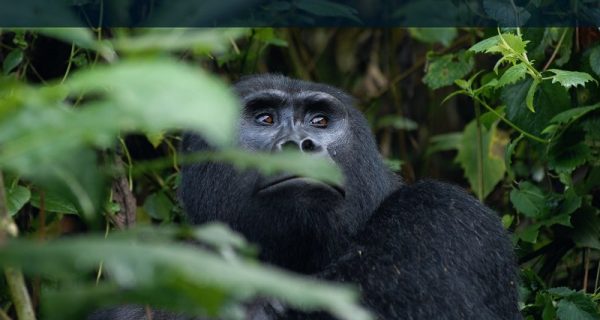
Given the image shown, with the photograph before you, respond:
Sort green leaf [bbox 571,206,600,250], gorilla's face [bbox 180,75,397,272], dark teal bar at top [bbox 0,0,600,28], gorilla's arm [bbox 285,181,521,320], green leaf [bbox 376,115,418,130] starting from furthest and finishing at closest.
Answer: green leaf [bbox 376,115,418,130] → green leaf [bbox 571,206,600,250] → dark teal bar at top [bbox 0,0,600,28] → gorilla's face [bbox 180,75,397,272] → gorilla's arm [bbox 285,181,521,320]

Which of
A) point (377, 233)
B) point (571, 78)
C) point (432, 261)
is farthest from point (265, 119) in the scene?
point (571, 78)

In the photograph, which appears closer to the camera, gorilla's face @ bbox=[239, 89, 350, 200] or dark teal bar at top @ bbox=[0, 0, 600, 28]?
gorilla's face @ bbox=[239, 89, 350, 200]

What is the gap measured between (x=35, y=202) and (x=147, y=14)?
5.01 ft

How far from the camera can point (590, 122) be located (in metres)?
4.39

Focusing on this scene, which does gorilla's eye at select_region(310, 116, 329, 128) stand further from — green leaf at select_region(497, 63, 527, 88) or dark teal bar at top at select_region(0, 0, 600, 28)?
green leaf at select_region(497, 63, 527, 88)

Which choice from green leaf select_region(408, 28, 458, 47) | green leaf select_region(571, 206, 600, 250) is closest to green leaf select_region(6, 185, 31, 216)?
green leaf select_region(571, 206, 600, 250)

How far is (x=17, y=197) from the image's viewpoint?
4074mm

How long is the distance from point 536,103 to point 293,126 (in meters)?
1.24

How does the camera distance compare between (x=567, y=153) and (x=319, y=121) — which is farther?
(x=567, y=153)

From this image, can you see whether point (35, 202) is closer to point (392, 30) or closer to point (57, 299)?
point (57, 299)

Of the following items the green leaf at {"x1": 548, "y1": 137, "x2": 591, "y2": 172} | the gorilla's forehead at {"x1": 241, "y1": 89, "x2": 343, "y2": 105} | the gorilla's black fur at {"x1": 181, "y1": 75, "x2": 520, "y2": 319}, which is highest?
the gorilla's forehead at {"x1": 241, "y1": 89, "x2": 343, "y2": 105}

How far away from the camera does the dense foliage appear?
1343 mm

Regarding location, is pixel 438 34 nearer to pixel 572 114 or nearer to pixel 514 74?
pixel 572 114

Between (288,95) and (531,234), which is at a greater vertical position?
(288,95)
